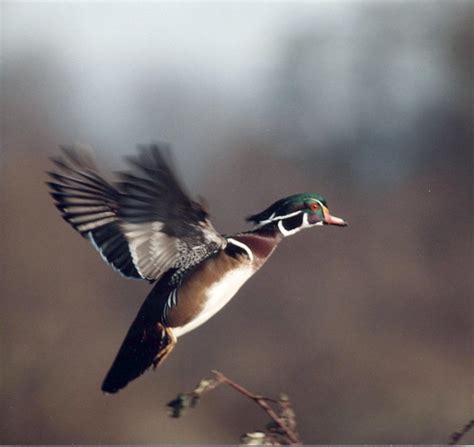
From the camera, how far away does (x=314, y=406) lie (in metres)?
4.83

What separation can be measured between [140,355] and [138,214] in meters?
0.24

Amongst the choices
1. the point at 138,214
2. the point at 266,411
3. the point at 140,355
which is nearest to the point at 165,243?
the point at 138,214

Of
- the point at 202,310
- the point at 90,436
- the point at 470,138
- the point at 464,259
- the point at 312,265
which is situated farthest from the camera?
the point at 470,138

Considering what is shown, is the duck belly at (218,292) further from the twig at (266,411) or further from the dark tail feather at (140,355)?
the twig at (266,411)

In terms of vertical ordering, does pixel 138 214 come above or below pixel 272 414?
above

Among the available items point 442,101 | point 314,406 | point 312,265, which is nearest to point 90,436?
point 314,406

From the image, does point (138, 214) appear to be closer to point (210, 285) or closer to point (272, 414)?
point (210, 285)

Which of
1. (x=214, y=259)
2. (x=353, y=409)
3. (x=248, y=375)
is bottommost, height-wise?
(x=353, y=409)

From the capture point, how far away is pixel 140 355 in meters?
1.72

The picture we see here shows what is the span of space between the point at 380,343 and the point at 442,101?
1.96m

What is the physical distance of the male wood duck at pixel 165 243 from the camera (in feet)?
5.45

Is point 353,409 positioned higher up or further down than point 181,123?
further down

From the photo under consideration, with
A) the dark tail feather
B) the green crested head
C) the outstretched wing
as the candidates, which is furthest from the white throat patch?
the dark tail feather

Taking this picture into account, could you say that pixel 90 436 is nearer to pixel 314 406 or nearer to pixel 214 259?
pixel 314 406
